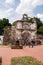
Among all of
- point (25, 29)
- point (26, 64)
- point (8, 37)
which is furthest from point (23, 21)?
point (26, 64)

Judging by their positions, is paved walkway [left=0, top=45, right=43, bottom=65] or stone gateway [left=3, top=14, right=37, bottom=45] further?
stone gateway [left=3, top=14, right=37, bottom=45]

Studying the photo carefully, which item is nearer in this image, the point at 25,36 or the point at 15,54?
the point at 15,54

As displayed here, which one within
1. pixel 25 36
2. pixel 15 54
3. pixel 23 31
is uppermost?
pixel 23 31

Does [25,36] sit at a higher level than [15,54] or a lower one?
higher

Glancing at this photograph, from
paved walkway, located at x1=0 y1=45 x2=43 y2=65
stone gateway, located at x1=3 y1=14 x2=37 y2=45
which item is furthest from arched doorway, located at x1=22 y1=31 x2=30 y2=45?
paved walkway, located at x1=0 y1=45 x2=43 y2=65

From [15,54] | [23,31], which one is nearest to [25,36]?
[23,31]

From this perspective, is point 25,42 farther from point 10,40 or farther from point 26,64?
point 26,64

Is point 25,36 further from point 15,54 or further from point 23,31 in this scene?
point 15,54

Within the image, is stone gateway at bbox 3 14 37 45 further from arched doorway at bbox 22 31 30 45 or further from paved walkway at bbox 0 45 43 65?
paved walkway at bbox 0 45 43 65

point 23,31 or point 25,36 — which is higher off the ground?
point 23,31

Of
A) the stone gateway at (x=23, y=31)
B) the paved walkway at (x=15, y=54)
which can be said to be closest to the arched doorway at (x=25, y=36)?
the stone gateway at (x=23, y=31)

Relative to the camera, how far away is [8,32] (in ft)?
136

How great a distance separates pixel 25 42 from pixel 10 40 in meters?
3.24

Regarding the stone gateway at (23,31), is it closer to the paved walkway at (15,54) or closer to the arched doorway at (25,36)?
the arched doorway at (25,36)
